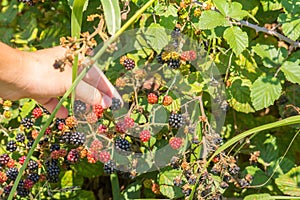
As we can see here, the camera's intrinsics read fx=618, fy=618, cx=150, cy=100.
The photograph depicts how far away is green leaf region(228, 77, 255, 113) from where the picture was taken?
74.0 inches

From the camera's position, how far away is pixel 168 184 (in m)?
1.83

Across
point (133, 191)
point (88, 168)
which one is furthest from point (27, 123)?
point (133, 191)

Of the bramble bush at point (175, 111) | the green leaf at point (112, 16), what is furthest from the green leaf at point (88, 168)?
the green leaf at point (112, 16)

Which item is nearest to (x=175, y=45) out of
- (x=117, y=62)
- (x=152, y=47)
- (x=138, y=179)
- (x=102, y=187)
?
(x=152, y=47)

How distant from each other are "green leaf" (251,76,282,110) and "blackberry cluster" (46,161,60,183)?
0.59m

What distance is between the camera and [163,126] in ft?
5.85

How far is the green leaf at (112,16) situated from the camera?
4.02 feet

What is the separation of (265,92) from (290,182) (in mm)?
304

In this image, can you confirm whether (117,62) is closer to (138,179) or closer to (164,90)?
(164,90)

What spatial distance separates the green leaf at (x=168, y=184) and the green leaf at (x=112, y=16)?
0.66 metres

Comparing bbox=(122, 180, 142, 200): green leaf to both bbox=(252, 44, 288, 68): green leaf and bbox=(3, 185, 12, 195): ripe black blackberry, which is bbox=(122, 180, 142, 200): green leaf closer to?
bbox=(3, 185, 12, 195): ripe black blackberry

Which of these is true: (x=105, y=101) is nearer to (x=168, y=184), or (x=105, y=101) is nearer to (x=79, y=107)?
(x=79, y=107)

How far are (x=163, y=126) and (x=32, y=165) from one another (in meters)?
0.39

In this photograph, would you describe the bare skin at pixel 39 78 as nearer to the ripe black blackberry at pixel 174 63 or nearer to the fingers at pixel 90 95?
the fingers at pixel 90 95
